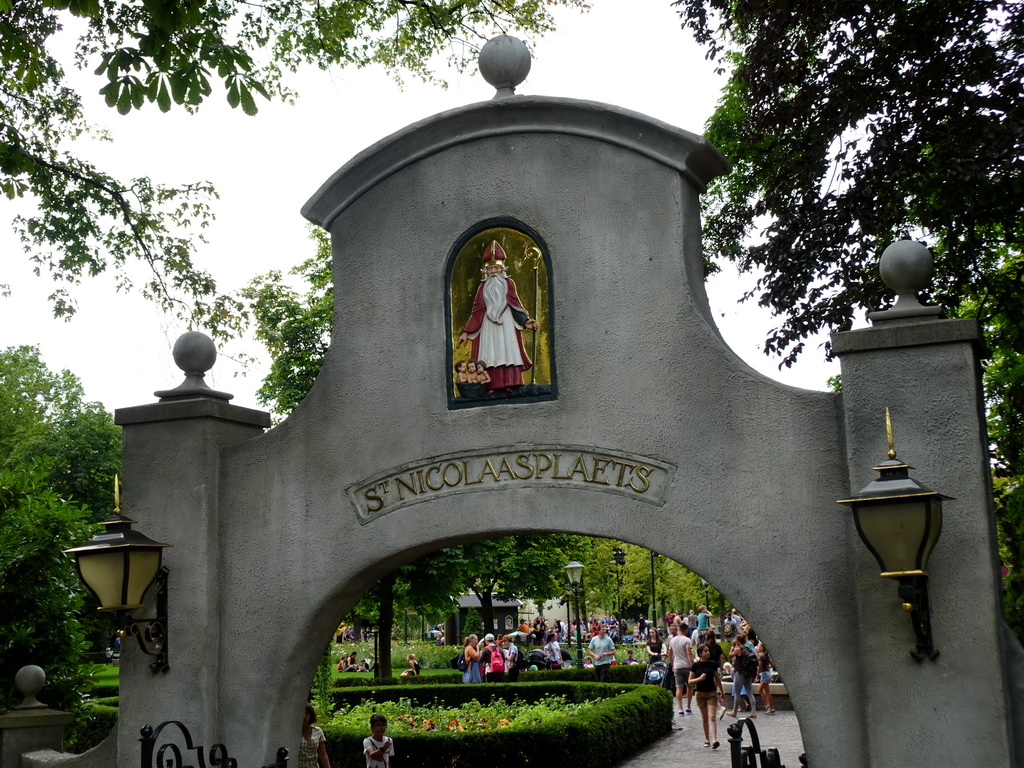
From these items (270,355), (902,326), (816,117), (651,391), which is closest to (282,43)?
(816,117)

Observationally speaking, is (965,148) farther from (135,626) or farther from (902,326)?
(135,626)

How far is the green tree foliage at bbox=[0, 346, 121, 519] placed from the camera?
1790 inches

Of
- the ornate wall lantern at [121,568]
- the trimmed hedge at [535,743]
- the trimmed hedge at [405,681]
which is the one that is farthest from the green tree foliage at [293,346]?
the ornate wall lantern at [121,568]

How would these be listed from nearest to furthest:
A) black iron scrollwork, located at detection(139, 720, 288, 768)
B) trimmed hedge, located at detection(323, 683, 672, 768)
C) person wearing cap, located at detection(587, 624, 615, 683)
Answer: black iron scrollwork, located at detection(139, 720, 288, 768) < trimmed hedge, located at detection(323, 683, 672, 768) < person wearing cap, located at detection(587, 624, 615, 683)

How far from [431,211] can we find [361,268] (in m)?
0.69

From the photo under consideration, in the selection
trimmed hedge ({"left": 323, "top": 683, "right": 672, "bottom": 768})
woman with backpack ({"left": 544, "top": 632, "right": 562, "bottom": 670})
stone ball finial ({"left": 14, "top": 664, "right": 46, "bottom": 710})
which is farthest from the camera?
woman with backpack ({"left": 544, "top": 632, "right": 562, "bottom": 670})

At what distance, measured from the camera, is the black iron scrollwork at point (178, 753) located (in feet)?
25.1

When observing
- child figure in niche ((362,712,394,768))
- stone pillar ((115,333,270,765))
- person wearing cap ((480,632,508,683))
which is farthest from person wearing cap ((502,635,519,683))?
stone pillar ((115,333,270,765))

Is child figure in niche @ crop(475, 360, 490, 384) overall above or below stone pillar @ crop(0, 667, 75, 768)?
above

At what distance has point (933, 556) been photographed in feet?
20.8

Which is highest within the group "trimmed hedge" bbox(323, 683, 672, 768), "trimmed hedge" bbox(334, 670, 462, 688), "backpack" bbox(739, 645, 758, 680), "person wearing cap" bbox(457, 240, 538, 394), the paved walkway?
"person wearing cap" bbox(457, 240, 538, 394)

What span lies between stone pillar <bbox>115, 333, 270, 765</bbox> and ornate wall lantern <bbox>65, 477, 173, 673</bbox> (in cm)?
26

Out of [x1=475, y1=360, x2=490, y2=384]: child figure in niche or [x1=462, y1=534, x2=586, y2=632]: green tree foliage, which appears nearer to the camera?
[x1=475, y1=360, x2=490, y2=384]: child figure in niche

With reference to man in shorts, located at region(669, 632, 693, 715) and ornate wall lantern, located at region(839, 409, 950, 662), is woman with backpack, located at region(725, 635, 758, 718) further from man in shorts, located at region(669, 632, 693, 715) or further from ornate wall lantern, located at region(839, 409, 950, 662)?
ornate wall lantern, located at region(839, 409, 950, 662)
